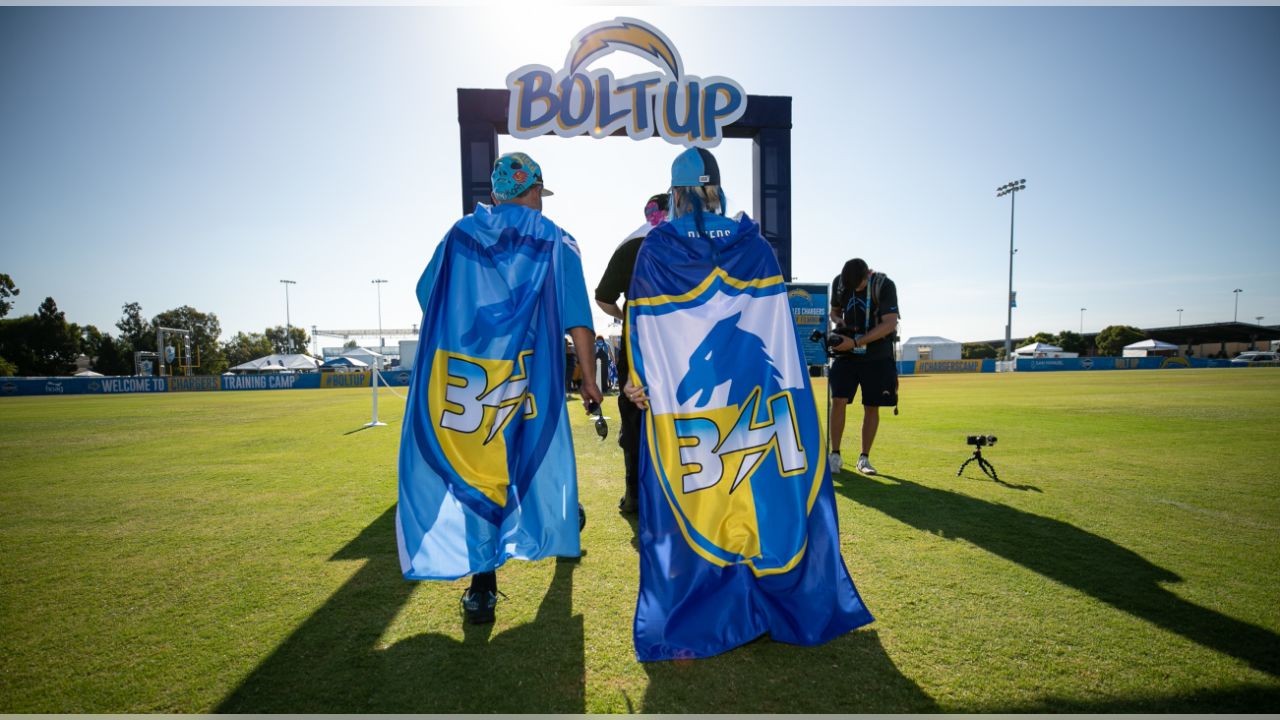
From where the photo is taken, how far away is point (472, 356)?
238cm

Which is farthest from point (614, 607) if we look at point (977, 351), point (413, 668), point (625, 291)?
point (977, 351)

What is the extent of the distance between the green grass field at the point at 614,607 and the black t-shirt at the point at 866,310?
125 centimetres

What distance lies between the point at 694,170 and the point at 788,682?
213 cm

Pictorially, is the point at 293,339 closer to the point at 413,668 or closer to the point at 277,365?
the point at 277,365

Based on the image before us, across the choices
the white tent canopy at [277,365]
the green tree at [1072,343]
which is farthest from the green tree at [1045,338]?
the white tent canopy at [277,365]

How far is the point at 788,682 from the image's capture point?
178 centimetres

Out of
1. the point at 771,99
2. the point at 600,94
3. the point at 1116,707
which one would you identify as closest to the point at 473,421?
the point at 1116,707

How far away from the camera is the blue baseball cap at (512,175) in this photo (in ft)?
8.40

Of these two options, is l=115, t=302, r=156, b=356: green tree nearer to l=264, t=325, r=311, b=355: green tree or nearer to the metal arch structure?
l=264, t=325, r=311, b=355: green tree

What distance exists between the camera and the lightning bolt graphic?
17.9 ft

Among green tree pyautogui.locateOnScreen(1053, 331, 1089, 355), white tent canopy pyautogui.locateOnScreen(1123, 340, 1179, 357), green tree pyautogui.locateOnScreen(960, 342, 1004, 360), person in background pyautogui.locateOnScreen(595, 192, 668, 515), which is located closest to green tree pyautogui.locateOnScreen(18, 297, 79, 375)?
person in background pyautogui.locateOnScreen(595, 192, 668, 515)

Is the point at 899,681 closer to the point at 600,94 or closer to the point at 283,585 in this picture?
A: the point at 283,585

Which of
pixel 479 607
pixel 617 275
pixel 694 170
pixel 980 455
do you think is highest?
pixel 694 170

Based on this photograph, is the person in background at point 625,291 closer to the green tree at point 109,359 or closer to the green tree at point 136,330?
the green tree at point 109,359
